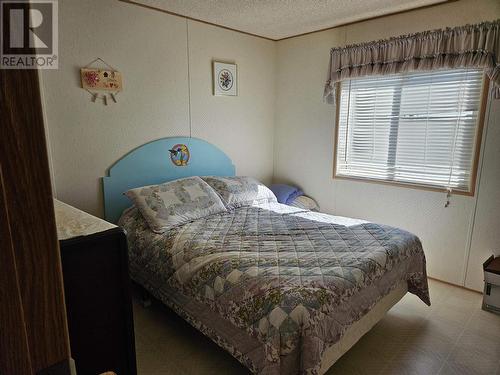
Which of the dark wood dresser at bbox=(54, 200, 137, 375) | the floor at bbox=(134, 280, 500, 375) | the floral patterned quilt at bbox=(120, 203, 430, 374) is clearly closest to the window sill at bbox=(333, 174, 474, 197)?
the floral patterned quilt at bbox=(120, 203, 430, 374)

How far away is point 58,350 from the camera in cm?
44

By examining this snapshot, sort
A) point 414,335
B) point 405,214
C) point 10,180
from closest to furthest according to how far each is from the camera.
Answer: point 10,180
point 414,335
point 405,214

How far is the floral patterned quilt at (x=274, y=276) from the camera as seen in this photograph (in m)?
1.48

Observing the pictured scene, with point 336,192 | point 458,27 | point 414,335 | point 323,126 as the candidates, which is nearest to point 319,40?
point 323,126

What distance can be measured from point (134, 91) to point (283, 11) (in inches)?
58.9

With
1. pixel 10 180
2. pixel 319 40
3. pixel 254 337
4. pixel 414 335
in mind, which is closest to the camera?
pixel 10 180

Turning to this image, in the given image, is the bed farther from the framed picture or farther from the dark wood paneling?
the dark wood paneling

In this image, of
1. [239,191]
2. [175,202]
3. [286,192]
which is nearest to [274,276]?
[175,202]

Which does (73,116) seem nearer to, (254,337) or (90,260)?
(90,260)

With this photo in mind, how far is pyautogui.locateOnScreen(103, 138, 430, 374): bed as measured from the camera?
4.90ft

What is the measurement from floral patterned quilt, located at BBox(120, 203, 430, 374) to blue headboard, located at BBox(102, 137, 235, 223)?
0.19 m

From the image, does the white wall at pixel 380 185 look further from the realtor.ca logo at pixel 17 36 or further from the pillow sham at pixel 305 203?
the realtor.ca logo at pixel 17 36

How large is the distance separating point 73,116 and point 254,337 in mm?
2148

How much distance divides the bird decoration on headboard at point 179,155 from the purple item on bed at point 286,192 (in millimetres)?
1117
